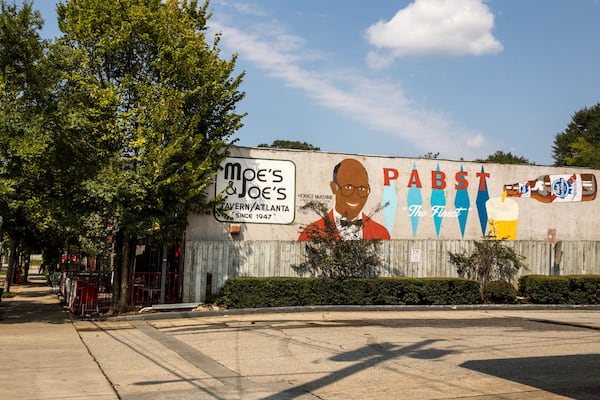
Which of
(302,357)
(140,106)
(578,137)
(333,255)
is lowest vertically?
(302,357)

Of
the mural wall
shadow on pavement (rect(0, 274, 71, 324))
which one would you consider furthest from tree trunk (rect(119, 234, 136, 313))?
the mural wall

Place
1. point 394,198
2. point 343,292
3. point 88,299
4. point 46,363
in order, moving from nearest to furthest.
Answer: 1. point 46,363
2. point 88,299
3. point 343,292
4. point 394,198

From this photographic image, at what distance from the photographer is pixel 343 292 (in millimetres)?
20938

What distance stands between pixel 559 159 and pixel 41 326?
6068cm

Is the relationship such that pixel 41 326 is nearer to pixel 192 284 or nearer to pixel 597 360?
pixel 192 284

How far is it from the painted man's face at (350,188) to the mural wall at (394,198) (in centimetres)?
4

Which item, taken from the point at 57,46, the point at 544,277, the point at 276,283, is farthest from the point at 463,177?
the point at 57,46

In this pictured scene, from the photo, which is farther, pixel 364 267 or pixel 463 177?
pixel 463 177

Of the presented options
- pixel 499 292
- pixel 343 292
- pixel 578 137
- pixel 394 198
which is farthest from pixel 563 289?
pixel 578 137

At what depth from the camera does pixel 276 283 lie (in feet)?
66.2

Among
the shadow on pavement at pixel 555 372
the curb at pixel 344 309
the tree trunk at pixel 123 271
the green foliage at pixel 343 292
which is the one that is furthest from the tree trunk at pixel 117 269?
the shadow on pavement at pixel 555 372

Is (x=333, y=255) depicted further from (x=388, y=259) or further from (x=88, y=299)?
(x=88, y=299)

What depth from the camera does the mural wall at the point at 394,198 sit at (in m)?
22.0

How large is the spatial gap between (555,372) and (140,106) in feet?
43.5
